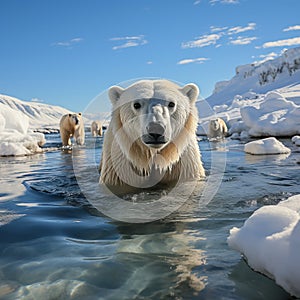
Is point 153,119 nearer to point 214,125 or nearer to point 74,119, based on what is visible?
point 74,119

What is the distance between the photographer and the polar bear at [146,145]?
3.62 m

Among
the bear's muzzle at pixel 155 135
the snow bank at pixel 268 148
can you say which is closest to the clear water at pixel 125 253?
the bear's muzzle at pixel 155 135

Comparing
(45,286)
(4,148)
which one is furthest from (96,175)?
(4,148)

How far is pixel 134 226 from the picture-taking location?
2.56 m

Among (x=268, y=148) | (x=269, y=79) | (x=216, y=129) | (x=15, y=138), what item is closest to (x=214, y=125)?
(x=216, y=129)

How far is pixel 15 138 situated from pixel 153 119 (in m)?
10.0

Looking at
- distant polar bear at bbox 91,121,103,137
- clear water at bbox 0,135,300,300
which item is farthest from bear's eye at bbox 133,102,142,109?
distant polar bear at bbox 91,121,103,137

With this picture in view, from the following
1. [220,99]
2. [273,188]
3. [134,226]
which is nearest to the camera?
[134,226]

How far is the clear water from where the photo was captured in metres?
1.53

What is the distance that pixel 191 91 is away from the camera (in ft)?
13.5

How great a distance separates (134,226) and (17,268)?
0.96 metres

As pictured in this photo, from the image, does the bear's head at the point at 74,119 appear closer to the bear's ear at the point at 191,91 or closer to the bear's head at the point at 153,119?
the bear's head at the point at 153,119

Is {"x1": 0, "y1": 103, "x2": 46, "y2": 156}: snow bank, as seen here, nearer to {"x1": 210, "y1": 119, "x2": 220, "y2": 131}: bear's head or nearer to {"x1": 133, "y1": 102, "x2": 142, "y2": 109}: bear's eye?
{"x1": 133, "y1": 102, "x2": 142, "y2": 109}: bear's eye

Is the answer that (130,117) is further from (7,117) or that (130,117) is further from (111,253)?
(7,117)
